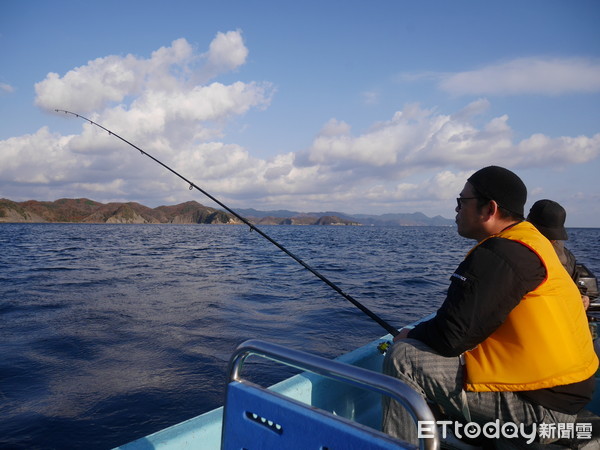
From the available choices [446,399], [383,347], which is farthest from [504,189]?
[383,347]

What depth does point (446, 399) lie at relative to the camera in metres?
2.31

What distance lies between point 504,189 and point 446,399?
1.23 m

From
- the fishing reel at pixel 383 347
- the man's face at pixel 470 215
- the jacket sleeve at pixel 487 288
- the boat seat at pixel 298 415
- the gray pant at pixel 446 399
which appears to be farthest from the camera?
the fishing reel at pixel 383 347

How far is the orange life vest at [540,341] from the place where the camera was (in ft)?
6.49

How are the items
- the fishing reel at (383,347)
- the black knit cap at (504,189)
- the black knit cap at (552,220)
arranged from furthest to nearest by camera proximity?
the black knit cap at (552,220) → the fishing reel at (383,347) → the black knit cap at (504,189)

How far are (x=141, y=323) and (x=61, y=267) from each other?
13.0 m

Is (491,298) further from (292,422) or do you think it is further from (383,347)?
(383,347)

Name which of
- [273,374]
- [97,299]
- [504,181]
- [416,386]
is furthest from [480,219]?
[97,299]

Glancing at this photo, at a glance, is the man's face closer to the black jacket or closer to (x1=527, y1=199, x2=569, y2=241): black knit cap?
the black jacket

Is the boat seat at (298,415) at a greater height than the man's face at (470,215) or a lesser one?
lesser

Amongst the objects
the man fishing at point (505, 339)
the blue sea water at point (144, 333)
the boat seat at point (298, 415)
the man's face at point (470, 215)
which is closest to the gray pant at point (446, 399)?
the man fishing at point (505, 339)

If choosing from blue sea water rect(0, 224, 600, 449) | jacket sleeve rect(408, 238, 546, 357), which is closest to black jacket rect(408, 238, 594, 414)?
jacket sleeve rect(408, 238, 546, 357)

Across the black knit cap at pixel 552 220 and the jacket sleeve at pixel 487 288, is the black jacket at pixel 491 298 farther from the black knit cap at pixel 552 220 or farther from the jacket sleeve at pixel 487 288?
the black knit cap at pixel 552 220

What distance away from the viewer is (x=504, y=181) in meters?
2.29
